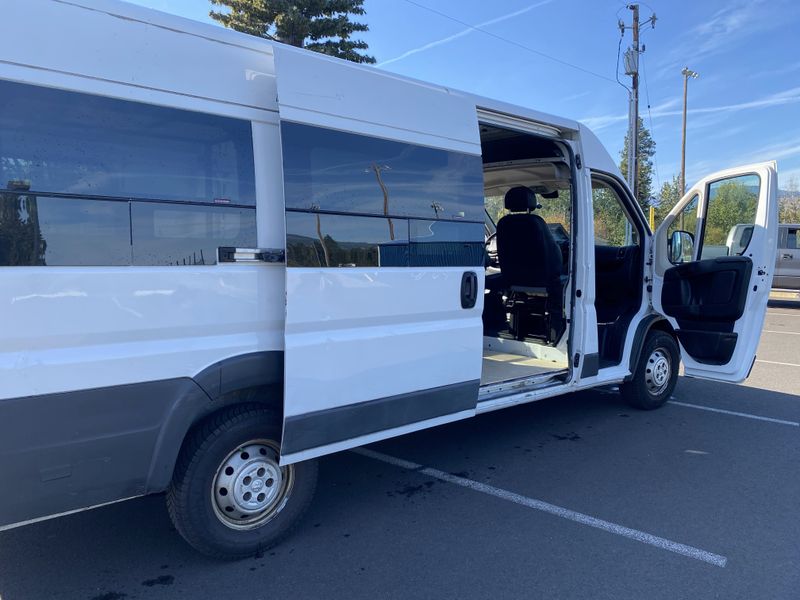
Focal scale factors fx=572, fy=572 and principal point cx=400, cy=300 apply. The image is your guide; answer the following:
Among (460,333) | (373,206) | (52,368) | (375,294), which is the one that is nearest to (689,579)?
(460,333)

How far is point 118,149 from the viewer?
102 inches

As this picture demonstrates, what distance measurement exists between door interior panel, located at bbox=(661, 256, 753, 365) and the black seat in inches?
49.2

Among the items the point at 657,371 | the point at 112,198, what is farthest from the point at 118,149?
the point at 657,371

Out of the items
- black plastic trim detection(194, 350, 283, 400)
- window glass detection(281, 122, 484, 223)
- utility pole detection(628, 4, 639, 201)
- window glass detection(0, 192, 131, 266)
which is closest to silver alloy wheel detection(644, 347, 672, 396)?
window glass detection(281, 122, 484, 223)

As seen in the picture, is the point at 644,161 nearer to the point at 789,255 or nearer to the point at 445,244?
the point at 789,255

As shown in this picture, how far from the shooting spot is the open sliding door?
3.04m

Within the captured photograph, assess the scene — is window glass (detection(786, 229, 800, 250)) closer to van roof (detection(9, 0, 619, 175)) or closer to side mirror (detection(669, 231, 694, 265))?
side mirror (detection(669, 231, 694, 265))

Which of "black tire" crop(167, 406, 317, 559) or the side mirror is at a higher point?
the side mirror

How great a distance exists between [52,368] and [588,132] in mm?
4475

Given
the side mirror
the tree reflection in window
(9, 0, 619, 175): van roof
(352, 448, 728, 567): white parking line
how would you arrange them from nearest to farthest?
the tree reflection in window, (9, 0, 619, 175): van roof, (352, 448, 728, 567): white parking line, the side mirror

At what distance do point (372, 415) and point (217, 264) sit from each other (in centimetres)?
128

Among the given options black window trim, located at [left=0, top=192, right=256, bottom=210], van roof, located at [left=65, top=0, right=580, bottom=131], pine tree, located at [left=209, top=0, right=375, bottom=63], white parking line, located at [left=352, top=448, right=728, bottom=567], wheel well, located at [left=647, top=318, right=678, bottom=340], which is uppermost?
pine tree, located at [left=209, top=0, right=375, bottom=63]

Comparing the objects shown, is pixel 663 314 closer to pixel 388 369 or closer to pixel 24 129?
pixel 388 369

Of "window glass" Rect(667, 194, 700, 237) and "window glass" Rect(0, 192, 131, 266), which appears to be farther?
"window glass" Rect(667, 194, 700, 237)
